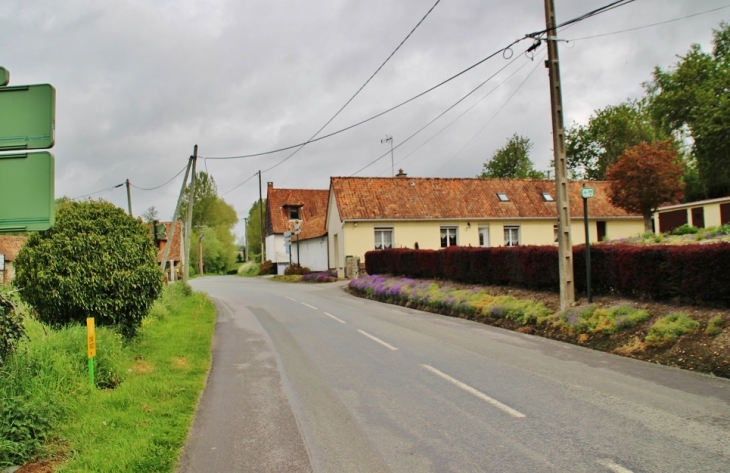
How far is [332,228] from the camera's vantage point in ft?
121

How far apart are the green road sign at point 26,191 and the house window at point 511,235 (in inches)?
1310

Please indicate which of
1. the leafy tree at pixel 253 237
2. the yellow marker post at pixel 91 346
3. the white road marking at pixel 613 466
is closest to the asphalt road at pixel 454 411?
the white road marking at pixel 613 466

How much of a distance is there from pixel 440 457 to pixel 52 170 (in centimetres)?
451

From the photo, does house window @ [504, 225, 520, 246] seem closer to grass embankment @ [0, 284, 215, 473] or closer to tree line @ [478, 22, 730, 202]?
tree line @ [478, 22, 730, 202]

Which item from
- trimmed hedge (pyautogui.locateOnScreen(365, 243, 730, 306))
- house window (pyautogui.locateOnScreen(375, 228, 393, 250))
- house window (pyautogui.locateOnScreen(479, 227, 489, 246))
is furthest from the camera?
house window (pyautogui.locateOnScreen(479, 227, 489, 246))

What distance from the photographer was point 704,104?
3666 centimetres

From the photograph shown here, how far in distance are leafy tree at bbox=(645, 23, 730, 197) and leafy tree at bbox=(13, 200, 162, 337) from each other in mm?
35817

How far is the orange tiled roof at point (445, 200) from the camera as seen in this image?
112 feet

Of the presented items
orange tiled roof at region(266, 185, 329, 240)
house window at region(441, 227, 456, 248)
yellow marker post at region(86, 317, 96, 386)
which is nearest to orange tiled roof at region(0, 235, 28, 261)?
orange tiled roof at region(266, 185, 329, 240)

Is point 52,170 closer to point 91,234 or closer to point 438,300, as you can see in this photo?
point 91,234

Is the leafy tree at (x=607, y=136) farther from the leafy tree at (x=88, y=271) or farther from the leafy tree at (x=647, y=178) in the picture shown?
the leafy tree at (x=88, y=271)

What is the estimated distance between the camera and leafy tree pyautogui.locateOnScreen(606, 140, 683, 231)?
87.5ft

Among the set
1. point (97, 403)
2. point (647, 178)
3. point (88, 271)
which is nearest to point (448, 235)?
point (647, 178)

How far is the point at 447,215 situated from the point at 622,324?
2479 cm
